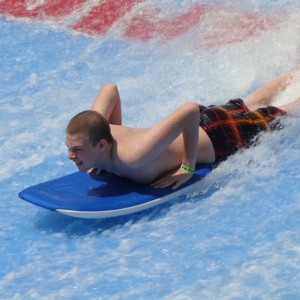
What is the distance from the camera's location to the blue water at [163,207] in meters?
3.24

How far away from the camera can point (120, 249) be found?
3516 millimetres

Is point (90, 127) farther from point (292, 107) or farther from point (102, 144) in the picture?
point (292, 107)

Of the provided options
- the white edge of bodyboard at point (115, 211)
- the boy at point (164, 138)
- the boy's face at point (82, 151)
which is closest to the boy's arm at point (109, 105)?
the boy at point (164, 138)

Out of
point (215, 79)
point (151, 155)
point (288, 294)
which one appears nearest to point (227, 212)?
point (151, 155)

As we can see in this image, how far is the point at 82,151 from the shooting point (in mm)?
3482

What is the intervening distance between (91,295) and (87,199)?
1.82 ft

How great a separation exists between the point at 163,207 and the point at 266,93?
1.10 metres

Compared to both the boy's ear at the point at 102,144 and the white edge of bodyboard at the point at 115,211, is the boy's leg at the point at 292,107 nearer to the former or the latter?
the white edge of bodyboard at the point at 115,211

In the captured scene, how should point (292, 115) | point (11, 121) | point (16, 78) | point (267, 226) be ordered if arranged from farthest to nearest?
point (16, 78), point (11, 121), point (292, 115), point (267, 226)

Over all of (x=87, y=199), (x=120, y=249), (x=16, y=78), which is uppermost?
(x=16, y=78)

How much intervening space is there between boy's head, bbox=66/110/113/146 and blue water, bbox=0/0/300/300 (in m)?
0.46

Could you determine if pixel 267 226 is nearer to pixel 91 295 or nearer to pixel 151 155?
pixel 151 155

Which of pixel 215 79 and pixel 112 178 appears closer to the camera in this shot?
pixel 112 178

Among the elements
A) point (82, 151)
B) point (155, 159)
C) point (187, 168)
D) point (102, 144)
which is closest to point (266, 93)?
point (187, 168)
